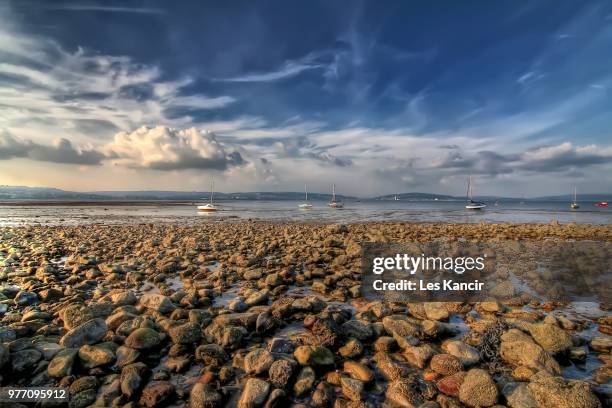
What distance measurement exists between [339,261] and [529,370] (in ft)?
25.0

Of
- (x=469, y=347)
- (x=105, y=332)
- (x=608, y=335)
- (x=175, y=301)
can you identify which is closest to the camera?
(x=469, y=347)

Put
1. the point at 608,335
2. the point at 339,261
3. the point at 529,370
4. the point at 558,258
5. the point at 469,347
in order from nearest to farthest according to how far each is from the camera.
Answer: the point at 529,370 → the point at 469,347 → the point at 608,335 → the point at 339,261 → the point at 558,258

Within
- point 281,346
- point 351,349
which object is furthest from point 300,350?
point 351,349

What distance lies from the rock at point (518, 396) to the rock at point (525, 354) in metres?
0.84

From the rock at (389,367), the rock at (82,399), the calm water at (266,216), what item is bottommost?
the calm water at (266,216)

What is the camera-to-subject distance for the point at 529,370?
14.6ft

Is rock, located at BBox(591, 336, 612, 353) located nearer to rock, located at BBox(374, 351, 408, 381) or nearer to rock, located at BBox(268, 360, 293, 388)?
rock, located at BBox(374, 351, 408, 381)

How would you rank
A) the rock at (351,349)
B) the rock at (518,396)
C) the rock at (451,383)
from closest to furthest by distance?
the rock at (518,396) < the rock at (451,383) < the rock at (351,349)

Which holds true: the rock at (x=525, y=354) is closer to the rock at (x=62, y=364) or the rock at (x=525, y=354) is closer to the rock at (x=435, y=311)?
the rock at (x=435, y=311)

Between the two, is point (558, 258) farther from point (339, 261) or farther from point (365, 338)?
point (365, 338)

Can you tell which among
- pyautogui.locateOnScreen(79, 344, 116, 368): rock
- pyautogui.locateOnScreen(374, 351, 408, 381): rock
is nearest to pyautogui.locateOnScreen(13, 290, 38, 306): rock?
pyautogui.locateOnScreen(79, 344, 116, 368): rock

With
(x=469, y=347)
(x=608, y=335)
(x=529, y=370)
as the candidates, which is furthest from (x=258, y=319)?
(x=608, y=335)

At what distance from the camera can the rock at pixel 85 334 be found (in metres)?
5.05

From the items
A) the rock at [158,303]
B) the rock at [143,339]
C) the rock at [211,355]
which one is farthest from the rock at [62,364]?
the rock at [158,303]
